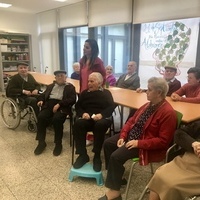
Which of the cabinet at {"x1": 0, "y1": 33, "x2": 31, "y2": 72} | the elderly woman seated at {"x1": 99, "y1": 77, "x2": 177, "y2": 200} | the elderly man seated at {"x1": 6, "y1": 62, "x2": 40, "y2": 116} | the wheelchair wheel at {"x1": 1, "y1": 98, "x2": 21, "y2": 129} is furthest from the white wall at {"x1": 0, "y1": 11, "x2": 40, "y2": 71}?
the elderly woman seated at {"x1": 99, "y1": 77, "x2": 177, "y2": 200}

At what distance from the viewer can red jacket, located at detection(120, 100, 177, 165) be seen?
171 centimetres

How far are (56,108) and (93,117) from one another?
0.72 m

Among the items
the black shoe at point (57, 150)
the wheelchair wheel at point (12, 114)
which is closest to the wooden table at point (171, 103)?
the black shoe at point (57, 150)

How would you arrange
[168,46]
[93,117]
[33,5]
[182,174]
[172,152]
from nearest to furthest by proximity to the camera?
[182,174]
[172,152]
[93,117]
[168,46]
[33,5]

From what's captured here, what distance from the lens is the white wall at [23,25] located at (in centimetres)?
696

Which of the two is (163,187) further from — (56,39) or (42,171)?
(56,39)

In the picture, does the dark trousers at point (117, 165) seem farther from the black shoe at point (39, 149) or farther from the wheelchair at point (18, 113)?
the wheelchair at point (18, 113)

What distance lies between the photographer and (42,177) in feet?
7.43

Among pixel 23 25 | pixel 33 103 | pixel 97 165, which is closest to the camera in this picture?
pixel 97 165

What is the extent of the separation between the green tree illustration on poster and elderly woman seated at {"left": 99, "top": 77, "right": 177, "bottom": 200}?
107 inches

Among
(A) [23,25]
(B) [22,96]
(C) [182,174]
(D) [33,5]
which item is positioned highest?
(D) [33,5]

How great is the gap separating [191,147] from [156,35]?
143 inches

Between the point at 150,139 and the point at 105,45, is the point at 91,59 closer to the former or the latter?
the point at 150,139

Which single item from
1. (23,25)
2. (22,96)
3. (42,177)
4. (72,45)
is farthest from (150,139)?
(23,25)
